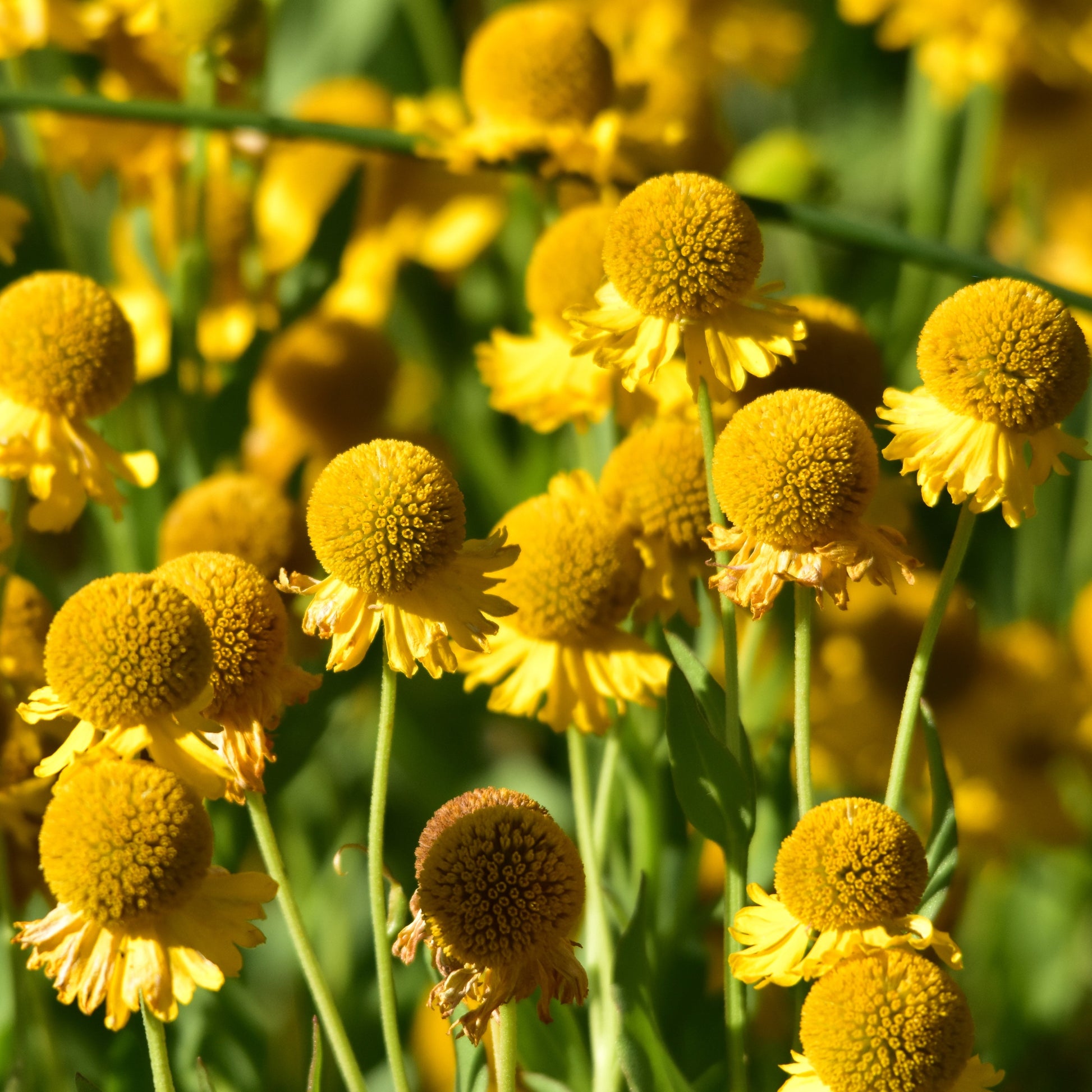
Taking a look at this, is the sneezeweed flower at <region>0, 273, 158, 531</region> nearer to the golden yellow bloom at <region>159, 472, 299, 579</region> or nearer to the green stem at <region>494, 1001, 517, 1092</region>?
the golden yellow bloom at <region>159, 472, 299, 579</region>

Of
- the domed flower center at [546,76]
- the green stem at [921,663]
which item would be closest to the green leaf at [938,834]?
the green stem at [921,663]

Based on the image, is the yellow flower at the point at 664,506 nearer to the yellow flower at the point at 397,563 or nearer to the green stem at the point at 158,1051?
the yellow flower at the point at 397,563

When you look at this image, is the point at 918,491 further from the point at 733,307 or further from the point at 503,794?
the point at 503,794

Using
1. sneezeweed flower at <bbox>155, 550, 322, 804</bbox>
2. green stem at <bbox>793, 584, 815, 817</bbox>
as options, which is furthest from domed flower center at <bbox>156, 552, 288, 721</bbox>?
green stem at <bbox>793, 584, 815, 817</bbox>

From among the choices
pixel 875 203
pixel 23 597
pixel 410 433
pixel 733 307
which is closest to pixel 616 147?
pixel 410 433

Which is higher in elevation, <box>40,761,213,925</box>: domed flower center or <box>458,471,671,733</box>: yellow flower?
<box>40,761,213,925</box>: domed flower center

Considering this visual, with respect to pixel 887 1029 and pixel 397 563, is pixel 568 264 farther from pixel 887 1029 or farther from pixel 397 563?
pixel 887 1029

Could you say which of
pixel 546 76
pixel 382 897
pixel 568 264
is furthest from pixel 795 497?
pixel 546 76
